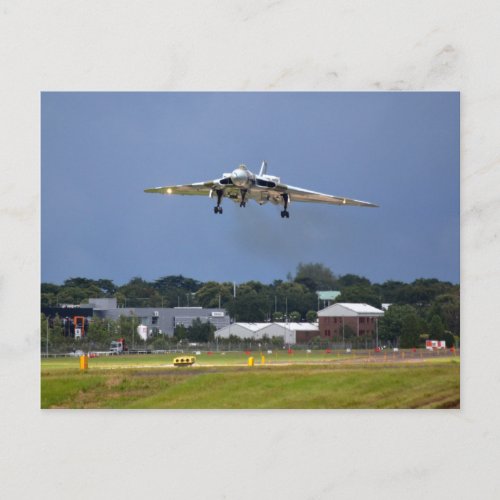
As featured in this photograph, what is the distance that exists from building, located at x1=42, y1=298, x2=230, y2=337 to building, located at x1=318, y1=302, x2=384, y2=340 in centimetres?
75

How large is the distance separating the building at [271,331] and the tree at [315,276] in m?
0.35

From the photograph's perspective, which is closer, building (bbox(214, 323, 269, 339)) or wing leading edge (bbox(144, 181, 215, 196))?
wing leading edge (bbox(144, 181, 215, 196))

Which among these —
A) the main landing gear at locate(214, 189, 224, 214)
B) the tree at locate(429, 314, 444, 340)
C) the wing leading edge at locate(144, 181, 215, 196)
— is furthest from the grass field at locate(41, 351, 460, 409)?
the wing leading edge at locate(144, 181, 215, 196)

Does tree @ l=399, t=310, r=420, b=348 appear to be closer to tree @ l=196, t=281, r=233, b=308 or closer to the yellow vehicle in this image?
tree @ l=196, t=281, r=233, b=308

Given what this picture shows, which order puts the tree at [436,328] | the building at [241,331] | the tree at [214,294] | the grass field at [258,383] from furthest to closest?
the building at [241,331], the tree at [214,294], the tree at [436,328], the grass field at [258,383]

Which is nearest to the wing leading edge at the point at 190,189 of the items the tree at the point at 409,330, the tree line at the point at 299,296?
the tree line at the point at 299,296

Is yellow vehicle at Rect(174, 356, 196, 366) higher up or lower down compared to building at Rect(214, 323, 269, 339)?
lower down

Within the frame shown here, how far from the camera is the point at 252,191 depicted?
566 cm

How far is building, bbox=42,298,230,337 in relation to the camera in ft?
18.0

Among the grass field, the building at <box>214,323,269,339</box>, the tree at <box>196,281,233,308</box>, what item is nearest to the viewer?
the grass field

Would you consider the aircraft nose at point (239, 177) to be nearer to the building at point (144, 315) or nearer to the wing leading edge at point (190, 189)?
the wing leading edge at point (190, 189)

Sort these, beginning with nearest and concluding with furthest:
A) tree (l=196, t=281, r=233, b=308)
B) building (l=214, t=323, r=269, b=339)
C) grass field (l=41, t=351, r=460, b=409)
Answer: grass field (l=41, t=351, r=460, b=409), tree (l=196, t=281, r=233, b=308), building (l=214, t=323, r=269, b=339)

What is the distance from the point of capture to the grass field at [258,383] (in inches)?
213
